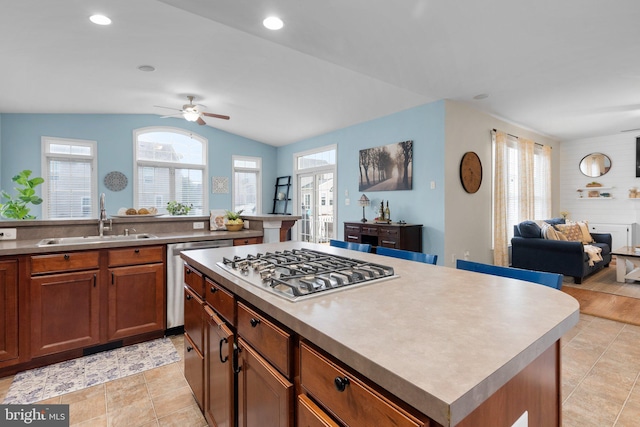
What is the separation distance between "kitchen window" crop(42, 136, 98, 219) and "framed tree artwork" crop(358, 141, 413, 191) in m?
5.25

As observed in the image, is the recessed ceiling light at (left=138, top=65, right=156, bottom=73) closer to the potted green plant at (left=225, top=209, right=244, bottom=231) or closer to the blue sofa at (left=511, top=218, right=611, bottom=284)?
the potted green plant at (left=225, top=209, right=244, bottom=231)

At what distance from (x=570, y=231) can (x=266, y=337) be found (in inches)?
243

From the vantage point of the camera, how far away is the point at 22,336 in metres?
2.32

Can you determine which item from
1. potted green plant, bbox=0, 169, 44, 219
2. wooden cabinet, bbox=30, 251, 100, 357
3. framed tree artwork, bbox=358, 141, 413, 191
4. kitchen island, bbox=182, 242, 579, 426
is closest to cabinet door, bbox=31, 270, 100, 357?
wooden cabinet, bbox=30, 251, 100, 357

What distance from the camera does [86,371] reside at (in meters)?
2.40

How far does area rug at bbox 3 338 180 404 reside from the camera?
83.8 inches

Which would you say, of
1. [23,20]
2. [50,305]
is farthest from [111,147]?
[50,305]

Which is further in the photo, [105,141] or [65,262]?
[105,141]

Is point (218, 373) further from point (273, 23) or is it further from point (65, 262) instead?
point (273, 23)

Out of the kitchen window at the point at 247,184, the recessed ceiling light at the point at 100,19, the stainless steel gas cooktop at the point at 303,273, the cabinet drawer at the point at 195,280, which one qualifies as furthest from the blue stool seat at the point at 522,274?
the kitchen window at the point at 247,184

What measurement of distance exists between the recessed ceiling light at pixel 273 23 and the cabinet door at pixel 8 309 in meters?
2.68

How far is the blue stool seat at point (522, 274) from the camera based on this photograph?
1.34 metres

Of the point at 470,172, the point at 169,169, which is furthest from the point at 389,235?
the point at 169,169

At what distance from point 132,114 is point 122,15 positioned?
4120mm
